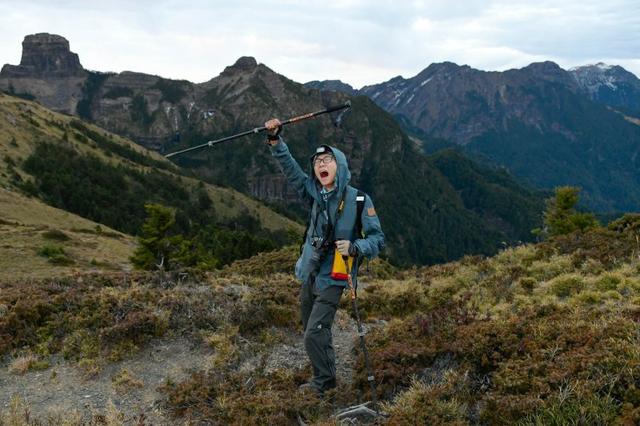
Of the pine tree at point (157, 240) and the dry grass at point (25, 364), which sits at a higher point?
the dry grass at point (25, 364)

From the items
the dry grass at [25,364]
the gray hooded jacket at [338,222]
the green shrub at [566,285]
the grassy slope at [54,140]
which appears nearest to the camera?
the gray hooded jacket at [338,222]

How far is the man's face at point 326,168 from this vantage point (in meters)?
7.04

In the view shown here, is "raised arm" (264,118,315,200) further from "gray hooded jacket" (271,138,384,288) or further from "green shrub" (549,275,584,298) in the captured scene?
"green shrub" (549,275,584,298)

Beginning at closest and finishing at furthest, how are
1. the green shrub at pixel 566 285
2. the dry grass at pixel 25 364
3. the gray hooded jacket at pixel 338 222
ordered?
the gray hooded jacket at pixel 338 222 → the dry grass at pixel 25 364 → the green shrub at pixel 566 285

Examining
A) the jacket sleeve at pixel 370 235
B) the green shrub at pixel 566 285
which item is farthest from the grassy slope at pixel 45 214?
the green shrub at pixel 566 285

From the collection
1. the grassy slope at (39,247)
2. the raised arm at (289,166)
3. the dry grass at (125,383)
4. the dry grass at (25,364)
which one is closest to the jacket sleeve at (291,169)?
the raised arm at (289,166)

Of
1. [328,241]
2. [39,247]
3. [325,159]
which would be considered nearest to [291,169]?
[325,159]

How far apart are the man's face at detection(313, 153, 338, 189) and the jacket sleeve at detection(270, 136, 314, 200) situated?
0.37 metres

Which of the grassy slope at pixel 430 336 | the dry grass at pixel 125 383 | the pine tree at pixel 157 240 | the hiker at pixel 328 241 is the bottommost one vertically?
the pine tree at pixel 157 240

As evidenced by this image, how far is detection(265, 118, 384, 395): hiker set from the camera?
6965 mm

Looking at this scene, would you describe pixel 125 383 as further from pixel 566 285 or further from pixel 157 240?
pixel 157 240

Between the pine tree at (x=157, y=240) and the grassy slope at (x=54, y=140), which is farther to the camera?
the grassy slope at (x=54, y=140)

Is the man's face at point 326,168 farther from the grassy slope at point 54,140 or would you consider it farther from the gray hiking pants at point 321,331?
the grassy slope at point 54,140

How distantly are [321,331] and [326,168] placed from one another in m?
2.35
